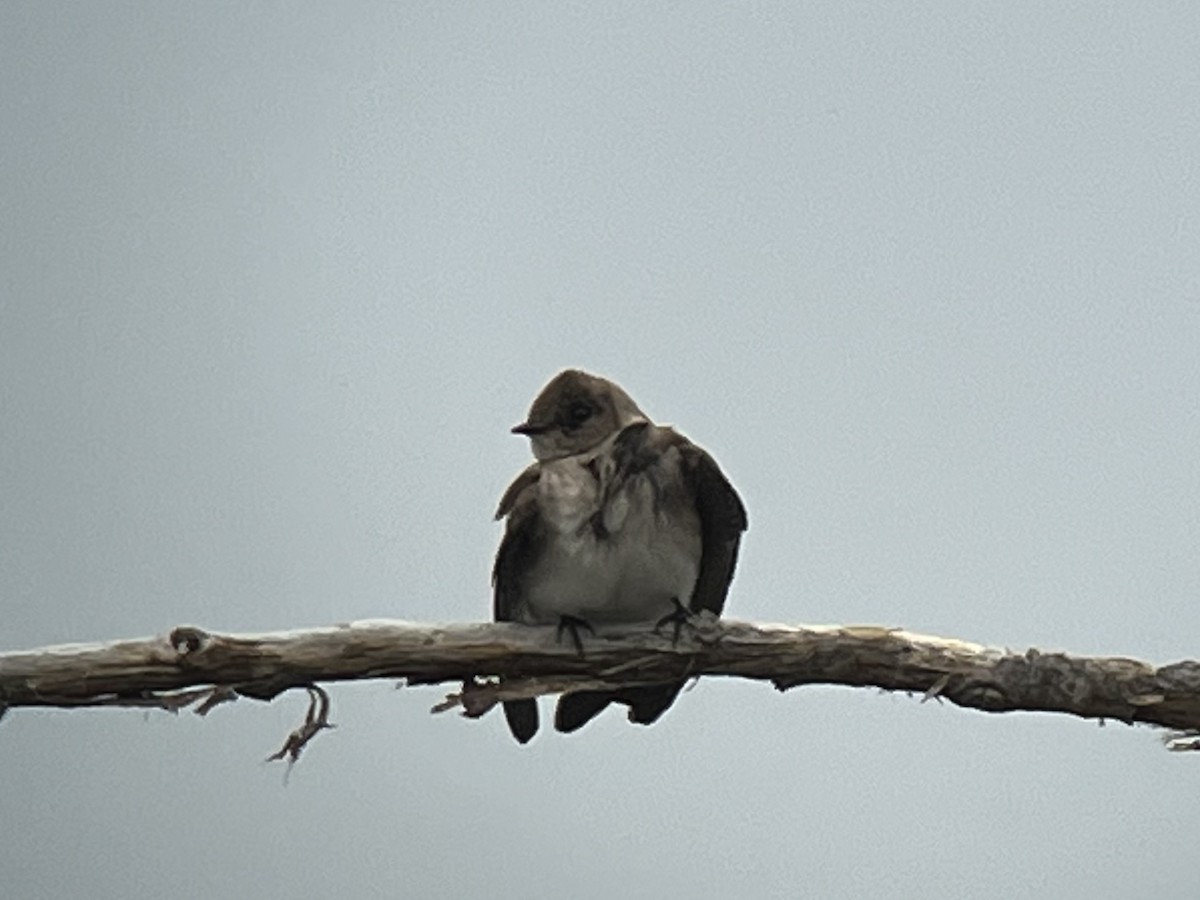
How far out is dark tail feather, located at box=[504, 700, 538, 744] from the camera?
3.09 metres

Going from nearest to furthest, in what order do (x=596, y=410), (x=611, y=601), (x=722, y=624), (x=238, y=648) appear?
(x=238, y=648), (x=722, y=624), (x=611, y=601), (x=596, y=410)

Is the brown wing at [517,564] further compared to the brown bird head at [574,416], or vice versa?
the brown bird head at [574,416]

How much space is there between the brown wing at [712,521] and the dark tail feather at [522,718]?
308mm

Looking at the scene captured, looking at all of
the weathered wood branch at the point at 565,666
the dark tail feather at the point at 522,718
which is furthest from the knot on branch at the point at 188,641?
the dark tail feather at the point at 522,718

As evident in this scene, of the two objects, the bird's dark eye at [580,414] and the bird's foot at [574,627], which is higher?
the bird's dark eye at [580,414]

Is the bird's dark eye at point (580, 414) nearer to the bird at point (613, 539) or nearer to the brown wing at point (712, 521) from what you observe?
the bird at point (613, 539)

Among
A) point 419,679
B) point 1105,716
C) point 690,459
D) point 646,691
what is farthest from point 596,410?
point 1105,716

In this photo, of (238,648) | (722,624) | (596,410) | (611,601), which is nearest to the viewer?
(238,648)

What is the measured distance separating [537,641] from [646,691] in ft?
0.98

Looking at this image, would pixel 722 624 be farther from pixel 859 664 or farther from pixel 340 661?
pixel 340 661

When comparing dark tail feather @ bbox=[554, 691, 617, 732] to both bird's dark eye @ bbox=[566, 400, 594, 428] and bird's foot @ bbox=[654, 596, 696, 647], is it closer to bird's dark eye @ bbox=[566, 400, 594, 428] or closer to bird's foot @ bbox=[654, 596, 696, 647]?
bird's foot @ bbox=[654, 596, 696, 647]

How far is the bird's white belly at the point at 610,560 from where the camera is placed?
3033 millimetres

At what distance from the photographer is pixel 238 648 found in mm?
2625

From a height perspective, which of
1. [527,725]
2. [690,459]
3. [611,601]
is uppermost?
[690,459]
